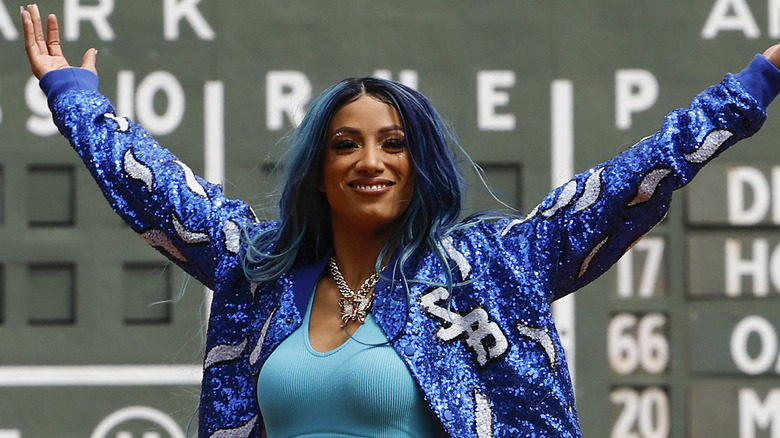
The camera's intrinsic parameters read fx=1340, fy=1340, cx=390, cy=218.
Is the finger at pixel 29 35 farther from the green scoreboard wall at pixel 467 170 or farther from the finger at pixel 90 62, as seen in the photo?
the green scoreboard wall at pixel 467 170

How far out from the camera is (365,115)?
1.89 meters

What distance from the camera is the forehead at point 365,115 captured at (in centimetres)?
188

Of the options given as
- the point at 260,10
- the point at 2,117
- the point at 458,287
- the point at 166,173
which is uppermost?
the point at 260,10

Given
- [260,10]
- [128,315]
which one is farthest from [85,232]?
[260,10]

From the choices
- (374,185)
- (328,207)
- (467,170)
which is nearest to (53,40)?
(328,207)

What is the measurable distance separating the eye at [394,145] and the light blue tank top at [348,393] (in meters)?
0.24

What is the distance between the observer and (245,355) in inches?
78.0

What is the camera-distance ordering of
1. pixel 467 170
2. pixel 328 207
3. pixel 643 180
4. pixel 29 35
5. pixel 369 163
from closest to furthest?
pixel 643 180 → pixel 369 163 → pixel 328 207 → pixel 29 35 → pixel 467 170

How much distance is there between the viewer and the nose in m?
1.86

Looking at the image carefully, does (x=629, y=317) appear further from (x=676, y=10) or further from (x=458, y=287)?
(x=458, y=287)

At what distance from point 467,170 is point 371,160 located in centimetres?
208

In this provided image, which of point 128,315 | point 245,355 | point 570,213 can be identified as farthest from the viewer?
point 128,315

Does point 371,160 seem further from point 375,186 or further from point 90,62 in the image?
point 90,62

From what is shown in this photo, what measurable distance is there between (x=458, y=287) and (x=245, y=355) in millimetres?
358
